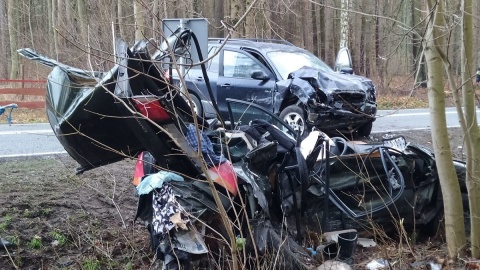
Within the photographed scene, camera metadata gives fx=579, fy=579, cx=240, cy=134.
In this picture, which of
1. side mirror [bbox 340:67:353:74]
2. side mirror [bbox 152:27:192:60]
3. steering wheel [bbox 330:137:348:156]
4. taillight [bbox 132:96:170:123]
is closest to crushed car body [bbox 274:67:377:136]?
side mirror [bbox 340:67:353:74]

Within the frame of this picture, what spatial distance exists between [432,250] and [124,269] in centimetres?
288

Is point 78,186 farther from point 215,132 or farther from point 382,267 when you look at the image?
point 382,267

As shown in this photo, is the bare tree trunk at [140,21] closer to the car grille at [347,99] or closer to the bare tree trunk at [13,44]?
the car grille at [347,99]

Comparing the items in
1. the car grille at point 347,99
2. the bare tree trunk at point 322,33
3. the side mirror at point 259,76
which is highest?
the bare tree trunk at point 322,33

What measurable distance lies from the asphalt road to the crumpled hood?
81 cm

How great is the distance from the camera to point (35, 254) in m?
5.18

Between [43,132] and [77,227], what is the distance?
669 centimetres

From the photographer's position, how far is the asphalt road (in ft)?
30.1

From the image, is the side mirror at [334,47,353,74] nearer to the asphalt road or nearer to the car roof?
the car roof

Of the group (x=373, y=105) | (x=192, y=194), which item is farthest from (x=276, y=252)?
(x=373, y=105)

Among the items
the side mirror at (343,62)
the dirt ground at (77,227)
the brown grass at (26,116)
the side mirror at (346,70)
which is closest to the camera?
the dirt ground at (77,227)

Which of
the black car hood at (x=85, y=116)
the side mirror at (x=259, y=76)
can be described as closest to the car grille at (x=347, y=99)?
the side mirror at (x=259, y=76)

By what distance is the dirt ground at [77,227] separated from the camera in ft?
16.8

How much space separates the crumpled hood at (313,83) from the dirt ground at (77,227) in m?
3.31
